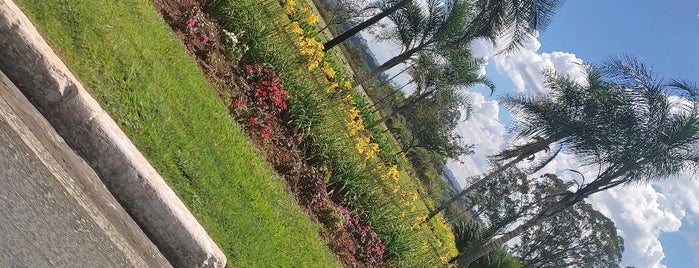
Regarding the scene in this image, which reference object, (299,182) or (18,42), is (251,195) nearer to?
(299,182)

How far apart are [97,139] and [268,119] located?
4.41 m

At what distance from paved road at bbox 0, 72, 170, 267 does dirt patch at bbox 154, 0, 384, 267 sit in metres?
3.94

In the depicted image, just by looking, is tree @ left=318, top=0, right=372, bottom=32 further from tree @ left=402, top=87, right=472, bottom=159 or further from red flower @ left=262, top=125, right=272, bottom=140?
red flower @ left=262, top=125, right=272, bottom=140

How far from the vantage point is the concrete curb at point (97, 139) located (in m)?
4.79

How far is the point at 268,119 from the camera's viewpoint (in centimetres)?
943

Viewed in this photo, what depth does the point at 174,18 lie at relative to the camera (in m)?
8.62

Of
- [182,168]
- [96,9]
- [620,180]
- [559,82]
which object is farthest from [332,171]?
[559,82]

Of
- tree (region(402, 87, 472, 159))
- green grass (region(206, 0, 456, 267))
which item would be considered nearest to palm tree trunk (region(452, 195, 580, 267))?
green grass (region(206, 0, 456, 267))

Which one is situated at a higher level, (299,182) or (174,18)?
(174,18)

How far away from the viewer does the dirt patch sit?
28.8ft

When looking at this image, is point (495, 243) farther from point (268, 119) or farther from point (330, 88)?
point (268, 119)

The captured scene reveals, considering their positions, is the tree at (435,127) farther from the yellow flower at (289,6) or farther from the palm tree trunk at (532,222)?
the yellow flower at (289,6)

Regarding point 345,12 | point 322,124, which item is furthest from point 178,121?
point 345,12

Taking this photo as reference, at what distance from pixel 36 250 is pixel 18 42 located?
Answer: 162cm
